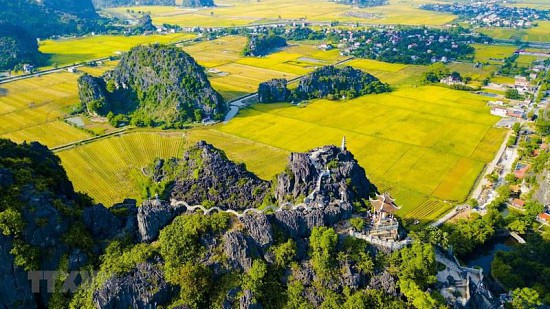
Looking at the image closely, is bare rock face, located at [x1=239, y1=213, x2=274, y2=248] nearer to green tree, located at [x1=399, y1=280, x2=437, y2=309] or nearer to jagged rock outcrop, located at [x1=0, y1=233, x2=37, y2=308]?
green tree, located at [x1=399, y1=280, x2=437, y2=309]

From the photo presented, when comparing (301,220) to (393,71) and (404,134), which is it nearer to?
(404,134)

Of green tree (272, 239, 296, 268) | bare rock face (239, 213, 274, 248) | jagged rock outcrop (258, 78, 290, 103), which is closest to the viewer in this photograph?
green tree (272, 239, 296, 268)

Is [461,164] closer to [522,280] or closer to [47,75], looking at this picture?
[522,280]

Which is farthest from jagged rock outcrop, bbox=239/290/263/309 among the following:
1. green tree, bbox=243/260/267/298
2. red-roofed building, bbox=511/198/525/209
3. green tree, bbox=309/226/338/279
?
red-roofed building, bbox=511/198/525/209

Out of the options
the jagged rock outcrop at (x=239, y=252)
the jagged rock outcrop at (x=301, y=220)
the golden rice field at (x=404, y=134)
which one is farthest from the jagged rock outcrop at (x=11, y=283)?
the golden rice field at (x=404, y=134)

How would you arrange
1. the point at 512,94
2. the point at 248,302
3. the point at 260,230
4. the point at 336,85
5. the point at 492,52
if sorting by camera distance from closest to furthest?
the point at 248,302, the point at 260,230, the point at 512,94, the point at 336,85, the point at 492,52

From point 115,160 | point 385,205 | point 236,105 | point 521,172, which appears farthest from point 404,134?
point 115,160
